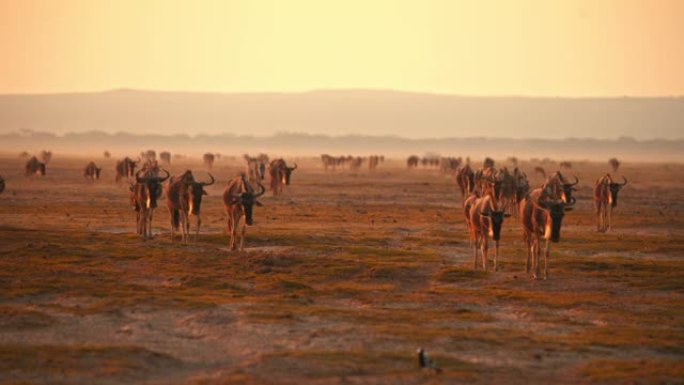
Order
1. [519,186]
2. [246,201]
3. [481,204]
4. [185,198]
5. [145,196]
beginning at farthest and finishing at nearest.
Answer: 1. [519,186]
2. [145,196]
3. [185,198]
4. [246,201]
5. [481,204]

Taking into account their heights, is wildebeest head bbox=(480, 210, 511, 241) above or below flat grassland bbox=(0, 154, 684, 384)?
above

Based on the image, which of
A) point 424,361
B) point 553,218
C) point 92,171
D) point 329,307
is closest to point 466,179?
point 553,218

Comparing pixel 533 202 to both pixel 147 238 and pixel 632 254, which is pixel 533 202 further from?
pixel 147 238

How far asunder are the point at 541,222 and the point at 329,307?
608 centimetres

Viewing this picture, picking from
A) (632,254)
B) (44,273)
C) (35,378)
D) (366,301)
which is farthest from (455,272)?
(35,378)

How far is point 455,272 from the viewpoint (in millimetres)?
25219

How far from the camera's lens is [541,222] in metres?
24.5

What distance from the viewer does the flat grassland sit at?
52.4 feet

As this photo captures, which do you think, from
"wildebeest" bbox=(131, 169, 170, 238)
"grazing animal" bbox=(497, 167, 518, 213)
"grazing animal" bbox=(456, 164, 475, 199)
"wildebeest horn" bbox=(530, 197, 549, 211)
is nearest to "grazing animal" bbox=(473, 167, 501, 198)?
"grazing animal" bbox=(497, 167, 518, 213)

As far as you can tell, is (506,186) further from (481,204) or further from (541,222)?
(541,222)

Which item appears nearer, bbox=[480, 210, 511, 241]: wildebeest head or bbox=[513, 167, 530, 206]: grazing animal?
bbox=[480, 210, 511, 241]: wildebeest head

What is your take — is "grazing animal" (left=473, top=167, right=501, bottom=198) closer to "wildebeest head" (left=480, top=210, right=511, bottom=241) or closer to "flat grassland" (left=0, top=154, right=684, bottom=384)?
"flat grassland" (left=0, top=154, right=684, bottom=384)

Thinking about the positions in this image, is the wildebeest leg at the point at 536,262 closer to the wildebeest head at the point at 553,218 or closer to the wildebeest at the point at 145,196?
the wildebeest head at the point at 553,218

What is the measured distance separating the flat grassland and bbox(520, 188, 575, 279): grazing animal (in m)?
0.59
